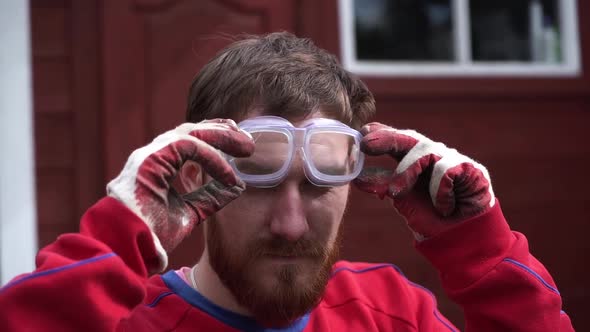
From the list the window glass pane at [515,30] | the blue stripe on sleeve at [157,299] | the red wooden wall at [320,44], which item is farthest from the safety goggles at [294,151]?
the window glass pane at [515,30]

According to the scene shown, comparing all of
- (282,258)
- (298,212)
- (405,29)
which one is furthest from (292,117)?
(405,29)

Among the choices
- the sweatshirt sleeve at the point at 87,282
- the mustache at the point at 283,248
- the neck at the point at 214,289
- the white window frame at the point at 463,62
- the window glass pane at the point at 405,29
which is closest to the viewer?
the sweatshirt sleeve at the point at 87,282

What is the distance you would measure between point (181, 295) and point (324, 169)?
49cm

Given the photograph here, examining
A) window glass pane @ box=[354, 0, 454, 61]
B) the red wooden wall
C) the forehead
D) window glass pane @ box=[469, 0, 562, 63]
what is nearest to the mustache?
the forehead

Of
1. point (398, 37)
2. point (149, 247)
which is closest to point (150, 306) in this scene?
point (149, 247)

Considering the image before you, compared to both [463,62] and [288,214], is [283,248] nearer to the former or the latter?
[288,214]

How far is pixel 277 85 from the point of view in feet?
5.60

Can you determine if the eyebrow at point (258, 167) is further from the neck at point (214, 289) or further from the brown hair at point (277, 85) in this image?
the neck at point (214, 289)

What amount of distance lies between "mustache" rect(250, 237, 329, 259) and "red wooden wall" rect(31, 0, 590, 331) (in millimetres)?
1898

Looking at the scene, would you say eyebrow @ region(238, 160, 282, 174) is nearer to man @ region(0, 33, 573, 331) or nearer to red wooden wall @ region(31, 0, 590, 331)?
man @ region(0, 33, 573, 331)

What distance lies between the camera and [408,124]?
3834mm

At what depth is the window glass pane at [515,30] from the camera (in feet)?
13.6

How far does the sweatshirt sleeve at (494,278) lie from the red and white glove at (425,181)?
4cm

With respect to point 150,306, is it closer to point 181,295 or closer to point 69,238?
point 181,295
